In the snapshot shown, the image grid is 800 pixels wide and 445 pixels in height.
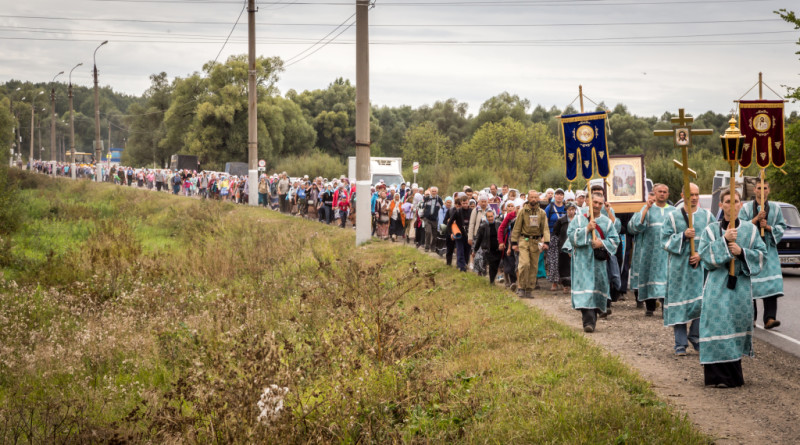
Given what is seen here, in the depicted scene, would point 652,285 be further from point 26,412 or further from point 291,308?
point 26,412

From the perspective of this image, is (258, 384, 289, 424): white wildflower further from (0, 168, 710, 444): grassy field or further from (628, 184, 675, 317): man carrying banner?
(628, 184, 675, 317): man carrying banner

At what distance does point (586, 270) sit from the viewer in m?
12.4

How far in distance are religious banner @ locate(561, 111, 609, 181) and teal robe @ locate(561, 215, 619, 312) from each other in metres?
0.89

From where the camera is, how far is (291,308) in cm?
1466

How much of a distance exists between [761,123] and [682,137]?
2691 mm

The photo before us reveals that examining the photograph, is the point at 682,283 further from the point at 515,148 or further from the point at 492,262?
the point at 515,148

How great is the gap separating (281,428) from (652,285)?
26.4 ft

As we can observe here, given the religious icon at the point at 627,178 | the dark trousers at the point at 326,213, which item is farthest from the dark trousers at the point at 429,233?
the dark trousers at the point at 326,213

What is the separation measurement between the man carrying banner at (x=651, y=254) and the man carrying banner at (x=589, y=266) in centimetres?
87

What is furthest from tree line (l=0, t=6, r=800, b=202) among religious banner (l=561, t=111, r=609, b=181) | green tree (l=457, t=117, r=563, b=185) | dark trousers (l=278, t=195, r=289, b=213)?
religious banner (l=561, t=111, r=609, b=181)

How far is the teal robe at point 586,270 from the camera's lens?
12.1 m

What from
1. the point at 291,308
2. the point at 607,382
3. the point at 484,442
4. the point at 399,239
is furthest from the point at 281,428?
the point at 399,239

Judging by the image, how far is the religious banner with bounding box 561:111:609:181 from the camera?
42.9ft

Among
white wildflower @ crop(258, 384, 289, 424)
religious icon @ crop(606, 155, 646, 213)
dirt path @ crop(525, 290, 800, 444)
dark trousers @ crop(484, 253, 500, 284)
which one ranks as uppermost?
religious icon @ crop(606, 155, 646, 213)
